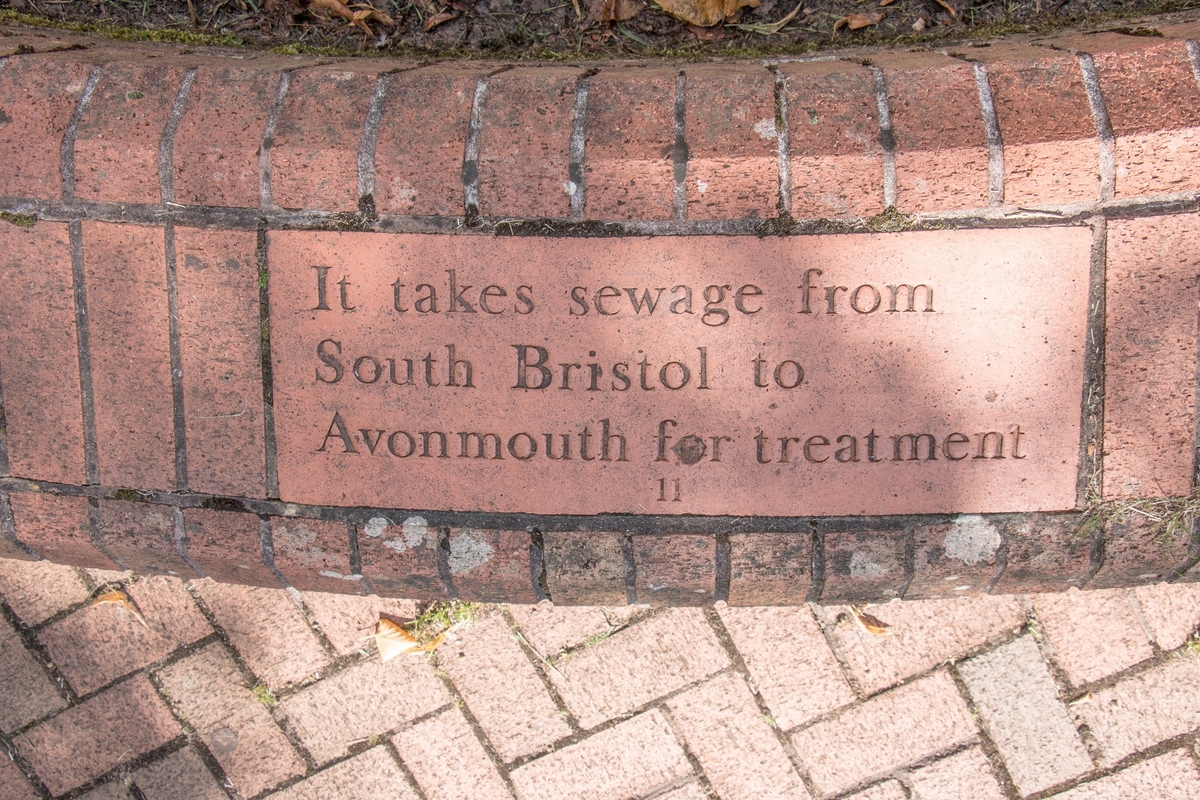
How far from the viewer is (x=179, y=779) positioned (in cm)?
234

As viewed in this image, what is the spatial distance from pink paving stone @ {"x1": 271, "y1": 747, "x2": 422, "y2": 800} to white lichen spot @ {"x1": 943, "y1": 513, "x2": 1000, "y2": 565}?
4.91ft

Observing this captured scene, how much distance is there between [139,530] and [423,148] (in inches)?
40.2

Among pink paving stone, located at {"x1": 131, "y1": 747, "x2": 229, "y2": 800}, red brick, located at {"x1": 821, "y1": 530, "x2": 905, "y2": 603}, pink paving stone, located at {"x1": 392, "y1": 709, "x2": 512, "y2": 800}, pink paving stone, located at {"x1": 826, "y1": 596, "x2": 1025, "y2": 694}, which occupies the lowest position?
pink paving stone, located at {"x1": 131, "y1": 747, "x2": 229, "y2": 800}

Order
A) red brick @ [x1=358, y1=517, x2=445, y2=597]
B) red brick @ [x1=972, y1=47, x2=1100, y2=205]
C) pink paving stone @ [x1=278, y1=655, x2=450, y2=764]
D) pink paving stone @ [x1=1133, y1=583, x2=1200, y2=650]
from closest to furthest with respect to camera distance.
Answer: red brick @ [x1=972, y1=47, x2=1100, y2=205]
red brick @ [x1=358, y1=517, x2=445, y2=597]
pink paving stone @ [x1=1133, y1=583, x2=1200, y2=650]
pink paving stone @ [x1=278, y1=655, x2=450, y2=764]

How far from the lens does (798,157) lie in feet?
4.86

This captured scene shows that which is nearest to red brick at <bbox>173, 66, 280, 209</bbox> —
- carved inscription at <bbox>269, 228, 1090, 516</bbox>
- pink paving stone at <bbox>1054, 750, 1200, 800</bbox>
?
carved inscription at <bbox>269, 228, 1090, 516</bbox>

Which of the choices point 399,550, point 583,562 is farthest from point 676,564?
point 399,550

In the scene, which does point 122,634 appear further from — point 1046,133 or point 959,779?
point 1046,133

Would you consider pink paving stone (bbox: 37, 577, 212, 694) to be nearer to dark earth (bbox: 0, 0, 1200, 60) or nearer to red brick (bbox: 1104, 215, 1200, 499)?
dark earth (bbox: 0, 0, 1200, 60)

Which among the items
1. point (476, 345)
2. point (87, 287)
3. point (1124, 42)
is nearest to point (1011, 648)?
point (1124, 42)

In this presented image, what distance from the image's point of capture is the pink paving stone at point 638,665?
2219mm

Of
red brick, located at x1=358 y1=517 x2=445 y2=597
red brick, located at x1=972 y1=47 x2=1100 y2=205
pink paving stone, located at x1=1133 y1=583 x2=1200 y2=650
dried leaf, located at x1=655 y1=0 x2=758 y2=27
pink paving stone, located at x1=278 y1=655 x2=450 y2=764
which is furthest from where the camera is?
pink paving stone, located at x1=278 y1=655 x2=450 y2=764

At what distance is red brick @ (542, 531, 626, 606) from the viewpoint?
64.8 inches

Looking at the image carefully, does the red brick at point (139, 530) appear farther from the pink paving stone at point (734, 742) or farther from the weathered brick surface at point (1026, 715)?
the weathered brick surface at point (1026, 715)
